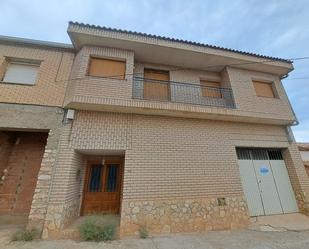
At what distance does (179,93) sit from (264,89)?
15.0 feet

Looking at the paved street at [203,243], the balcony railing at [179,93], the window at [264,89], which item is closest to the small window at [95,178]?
the paved street at [203,243]

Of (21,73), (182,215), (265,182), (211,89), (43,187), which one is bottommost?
(182,215)

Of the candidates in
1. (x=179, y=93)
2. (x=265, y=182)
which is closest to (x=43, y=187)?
(x=179, y=93)

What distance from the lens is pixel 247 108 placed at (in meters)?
6.81

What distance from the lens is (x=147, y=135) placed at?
5.80m

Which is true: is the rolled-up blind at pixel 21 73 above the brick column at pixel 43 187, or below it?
above

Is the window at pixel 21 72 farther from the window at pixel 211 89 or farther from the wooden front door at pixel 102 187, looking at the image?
the window at pixel 211 89

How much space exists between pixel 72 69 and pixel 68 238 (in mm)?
5819

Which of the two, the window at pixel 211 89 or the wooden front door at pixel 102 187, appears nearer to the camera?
the wooden front door at pixel 102 187

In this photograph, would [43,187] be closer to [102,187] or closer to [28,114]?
[102,187]

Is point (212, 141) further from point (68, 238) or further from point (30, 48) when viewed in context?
point (30, 48)

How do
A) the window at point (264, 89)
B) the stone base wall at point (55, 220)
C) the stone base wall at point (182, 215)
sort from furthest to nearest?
the window at point (264, 89) → the stone base wall at point (182, 215) → the stone base wall at point (55, 220)

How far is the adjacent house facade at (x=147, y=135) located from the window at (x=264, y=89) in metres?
0.12

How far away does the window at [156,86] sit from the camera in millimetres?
6971
